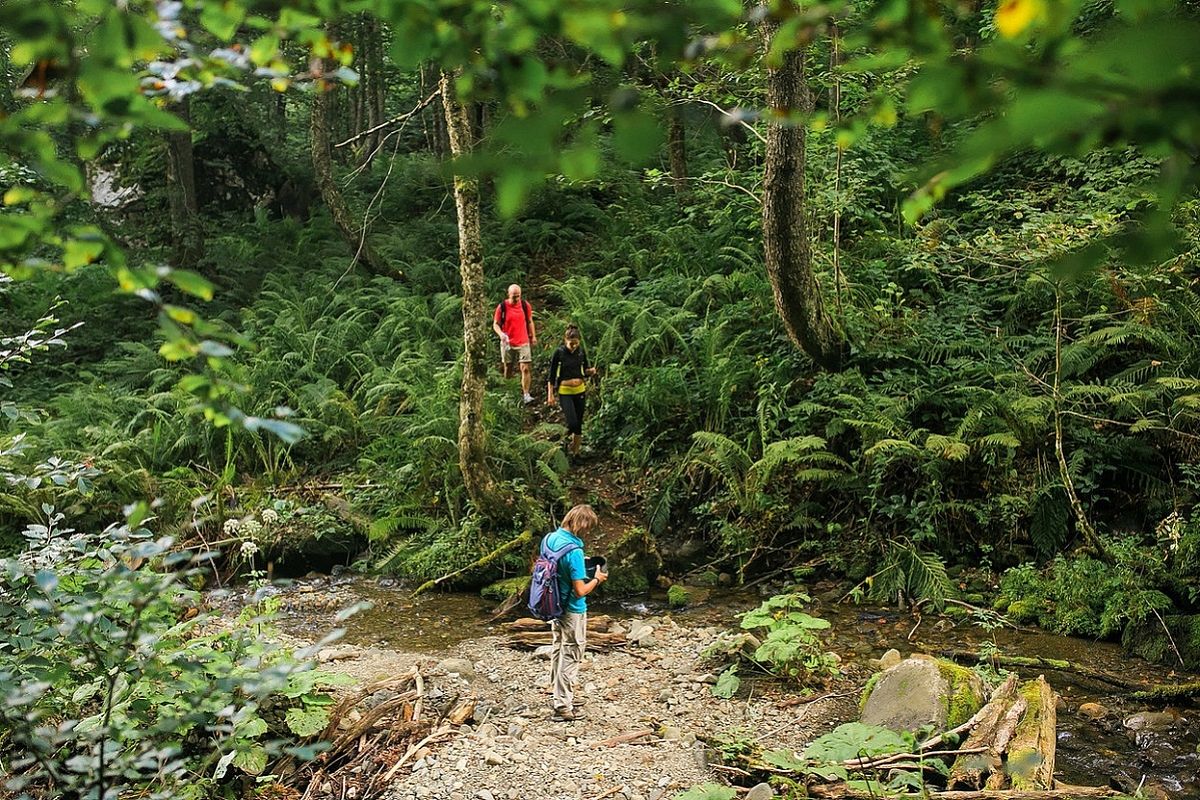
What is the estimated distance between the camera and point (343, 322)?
45.6 feet

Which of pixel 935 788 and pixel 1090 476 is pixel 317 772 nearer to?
pixel 935 788

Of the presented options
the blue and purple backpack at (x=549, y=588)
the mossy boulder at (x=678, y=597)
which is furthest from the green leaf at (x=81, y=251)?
the mossy boulder at (x=678, y=597)

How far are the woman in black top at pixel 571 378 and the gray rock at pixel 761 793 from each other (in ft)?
20.8

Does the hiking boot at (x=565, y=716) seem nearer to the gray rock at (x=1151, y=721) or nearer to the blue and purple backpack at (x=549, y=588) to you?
the blue and purple backpack at (x=549, y=588)

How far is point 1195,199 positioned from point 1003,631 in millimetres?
4260

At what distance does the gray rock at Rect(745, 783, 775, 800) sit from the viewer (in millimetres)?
4793

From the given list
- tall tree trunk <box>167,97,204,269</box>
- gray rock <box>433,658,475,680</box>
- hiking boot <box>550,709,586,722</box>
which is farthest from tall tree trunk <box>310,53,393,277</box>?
hiking boot <box>550,709,586,722</box>

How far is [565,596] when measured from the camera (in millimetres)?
6332

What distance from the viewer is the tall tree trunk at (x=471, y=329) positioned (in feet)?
27.9

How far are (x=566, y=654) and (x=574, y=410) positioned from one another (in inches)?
187

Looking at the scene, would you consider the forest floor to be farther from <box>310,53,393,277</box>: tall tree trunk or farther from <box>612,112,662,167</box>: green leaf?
<box>310,53,393,277</box>: tall tree trunk

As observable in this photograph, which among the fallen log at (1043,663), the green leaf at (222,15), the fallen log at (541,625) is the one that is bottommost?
the fallen log at (1043,663)

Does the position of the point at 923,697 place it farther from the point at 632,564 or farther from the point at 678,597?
the point at 632,564

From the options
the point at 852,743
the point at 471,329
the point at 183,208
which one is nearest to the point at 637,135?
the point at 852,743
